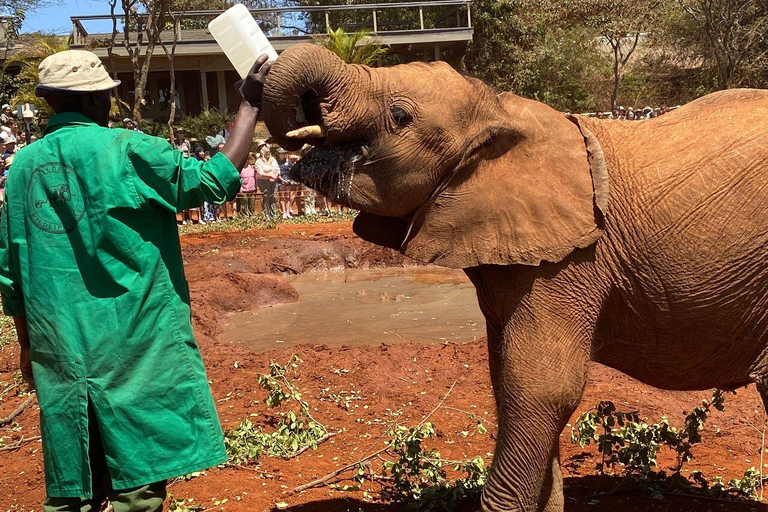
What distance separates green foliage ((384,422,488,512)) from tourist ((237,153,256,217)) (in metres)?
16.5

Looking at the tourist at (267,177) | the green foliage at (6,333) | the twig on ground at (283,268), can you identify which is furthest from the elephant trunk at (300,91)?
the tourist at (267,177)

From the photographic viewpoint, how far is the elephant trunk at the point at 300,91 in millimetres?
3410

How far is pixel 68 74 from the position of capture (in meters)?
3.32

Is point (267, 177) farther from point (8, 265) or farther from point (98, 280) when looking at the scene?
point (98, 280)

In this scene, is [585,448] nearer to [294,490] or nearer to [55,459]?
[294,490]

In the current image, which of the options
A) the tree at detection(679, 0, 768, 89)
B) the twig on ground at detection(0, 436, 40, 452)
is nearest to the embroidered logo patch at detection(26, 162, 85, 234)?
the twig on ground at detection(0, 436, 40, 452)

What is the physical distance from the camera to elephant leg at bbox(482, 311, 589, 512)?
367 centimetres

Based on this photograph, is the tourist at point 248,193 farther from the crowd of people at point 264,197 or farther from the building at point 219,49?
the building at point 219,49

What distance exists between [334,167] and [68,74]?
1112 millimetres

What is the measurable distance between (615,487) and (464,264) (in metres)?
2.18

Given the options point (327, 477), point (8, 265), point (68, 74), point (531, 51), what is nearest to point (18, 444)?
point (327, 477)

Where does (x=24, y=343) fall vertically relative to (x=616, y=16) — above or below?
below

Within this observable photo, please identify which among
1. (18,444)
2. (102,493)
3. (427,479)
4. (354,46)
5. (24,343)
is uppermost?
(354,46)

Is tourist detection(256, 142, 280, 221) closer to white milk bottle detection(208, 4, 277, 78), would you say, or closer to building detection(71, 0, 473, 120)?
building detection(71, 0, 473, 120)
